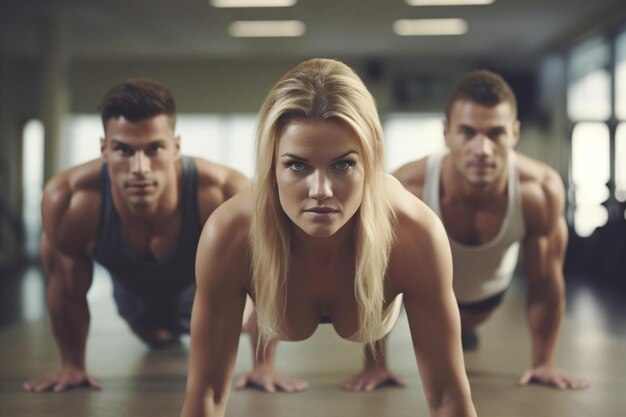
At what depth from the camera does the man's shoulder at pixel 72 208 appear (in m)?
2.67

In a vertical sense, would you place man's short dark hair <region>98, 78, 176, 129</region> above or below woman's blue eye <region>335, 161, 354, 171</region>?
above

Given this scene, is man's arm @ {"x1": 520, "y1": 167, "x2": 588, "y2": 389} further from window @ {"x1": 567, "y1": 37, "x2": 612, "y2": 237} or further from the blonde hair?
window @ {"x1": 567, "y1": 37, "x2": 612, "y2": 237}

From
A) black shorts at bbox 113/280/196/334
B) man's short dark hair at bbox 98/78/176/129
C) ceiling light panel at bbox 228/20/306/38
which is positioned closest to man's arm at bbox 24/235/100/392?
black shorts at bbox 113/280/196/334

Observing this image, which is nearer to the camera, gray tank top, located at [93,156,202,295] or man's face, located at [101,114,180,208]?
man's face, located at [101,114,180,208]

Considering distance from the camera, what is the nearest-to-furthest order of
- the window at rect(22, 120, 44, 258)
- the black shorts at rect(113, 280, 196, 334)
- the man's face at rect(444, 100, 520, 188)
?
the man's face at rect(444, 100, 520, 188)
the black shorts at rect(113, 280, 196, 334)
the window at rect(22, 120, 44, 258)

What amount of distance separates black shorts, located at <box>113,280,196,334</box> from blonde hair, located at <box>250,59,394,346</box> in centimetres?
144

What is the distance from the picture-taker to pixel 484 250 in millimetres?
2926

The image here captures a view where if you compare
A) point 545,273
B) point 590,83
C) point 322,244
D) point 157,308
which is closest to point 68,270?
point 157,308

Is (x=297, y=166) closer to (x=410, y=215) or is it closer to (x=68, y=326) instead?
(x=410, y=215)

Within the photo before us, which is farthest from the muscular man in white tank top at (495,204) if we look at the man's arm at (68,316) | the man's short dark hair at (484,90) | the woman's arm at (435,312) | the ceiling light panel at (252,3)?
the ceiling light panel at (252,3)

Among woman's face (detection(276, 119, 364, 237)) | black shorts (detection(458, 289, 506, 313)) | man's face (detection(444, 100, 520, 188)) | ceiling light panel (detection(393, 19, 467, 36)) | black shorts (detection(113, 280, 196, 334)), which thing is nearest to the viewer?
woman's face (detection(276, 119, 364, 237))

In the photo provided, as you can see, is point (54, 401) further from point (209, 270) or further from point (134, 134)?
point (209, 270)

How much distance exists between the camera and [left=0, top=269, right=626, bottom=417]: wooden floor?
7.95ft

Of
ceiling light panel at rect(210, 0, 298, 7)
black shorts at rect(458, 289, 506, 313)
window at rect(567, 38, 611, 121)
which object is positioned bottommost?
black shorts at rect(458, 289, 506, 313)
